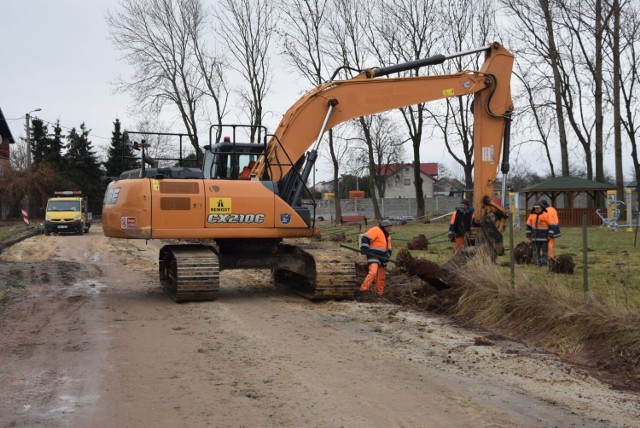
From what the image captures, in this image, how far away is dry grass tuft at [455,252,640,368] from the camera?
7.36 meters

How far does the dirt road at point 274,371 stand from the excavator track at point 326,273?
0.30 m

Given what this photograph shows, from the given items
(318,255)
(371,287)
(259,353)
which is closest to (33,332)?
(259,353)

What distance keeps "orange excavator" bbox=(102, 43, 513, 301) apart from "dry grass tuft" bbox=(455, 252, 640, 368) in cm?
202

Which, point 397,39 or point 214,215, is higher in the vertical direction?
point 397,39

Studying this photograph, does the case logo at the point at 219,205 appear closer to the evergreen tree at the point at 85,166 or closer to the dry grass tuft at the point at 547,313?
the dry grass tuft at the point at 547,313

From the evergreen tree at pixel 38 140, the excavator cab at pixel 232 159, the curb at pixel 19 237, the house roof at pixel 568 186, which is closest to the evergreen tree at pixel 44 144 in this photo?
the evergreen tree at pixel 38 140

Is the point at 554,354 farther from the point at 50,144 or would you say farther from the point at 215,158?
the point at 50,144

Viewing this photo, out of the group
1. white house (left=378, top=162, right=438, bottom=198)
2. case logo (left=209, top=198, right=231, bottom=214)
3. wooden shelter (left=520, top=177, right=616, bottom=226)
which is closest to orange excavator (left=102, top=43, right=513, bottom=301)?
case logo (left=209, top=198, right=231, bottom=214)

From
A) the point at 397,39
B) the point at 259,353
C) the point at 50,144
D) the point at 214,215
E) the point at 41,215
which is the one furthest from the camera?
the point at 50,144

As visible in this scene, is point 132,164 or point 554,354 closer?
point 554,354

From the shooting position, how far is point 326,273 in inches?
444

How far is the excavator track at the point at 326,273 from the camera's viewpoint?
1128 cm

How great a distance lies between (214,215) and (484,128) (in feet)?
17.0

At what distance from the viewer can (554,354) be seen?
7.55m
